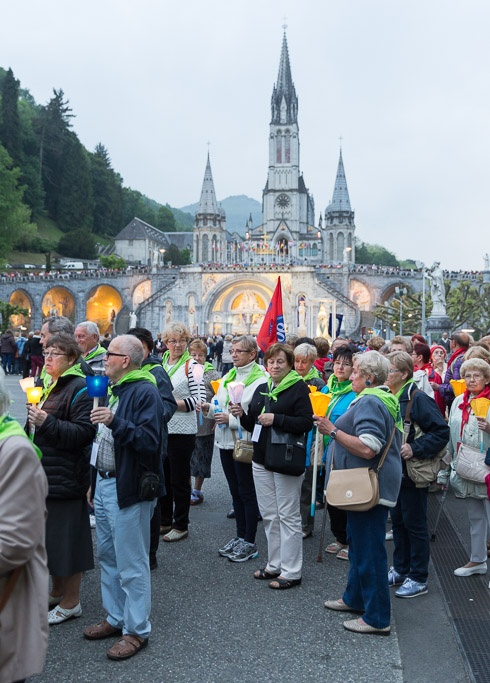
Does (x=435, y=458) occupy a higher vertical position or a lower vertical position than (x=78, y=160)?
lower

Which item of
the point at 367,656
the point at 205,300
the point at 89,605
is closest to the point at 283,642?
the point at 367,656

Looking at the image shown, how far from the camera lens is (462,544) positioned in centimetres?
591

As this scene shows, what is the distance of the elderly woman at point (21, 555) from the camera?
220 cm

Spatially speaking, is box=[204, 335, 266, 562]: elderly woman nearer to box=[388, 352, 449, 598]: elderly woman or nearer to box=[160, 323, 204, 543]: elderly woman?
box=[160, 323, 204, 543]: elderly woman

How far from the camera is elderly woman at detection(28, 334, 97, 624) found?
3891mm

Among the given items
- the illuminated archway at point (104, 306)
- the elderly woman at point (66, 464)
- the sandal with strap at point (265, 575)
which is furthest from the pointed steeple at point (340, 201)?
the elderly woman at point (66, 464)

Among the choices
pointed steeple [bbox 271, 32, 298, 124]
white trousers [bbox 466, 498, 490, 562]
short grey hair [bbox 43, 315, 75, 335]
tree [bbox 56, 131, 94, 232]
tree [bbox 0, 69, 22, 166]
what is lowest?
white trousers [bbox 466, 498, 490, 562]

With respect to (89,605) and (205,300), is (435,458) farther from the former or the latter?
(205,300)

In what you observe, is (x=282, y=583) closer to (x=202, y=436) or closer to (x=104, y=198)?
(x=202, y=436)

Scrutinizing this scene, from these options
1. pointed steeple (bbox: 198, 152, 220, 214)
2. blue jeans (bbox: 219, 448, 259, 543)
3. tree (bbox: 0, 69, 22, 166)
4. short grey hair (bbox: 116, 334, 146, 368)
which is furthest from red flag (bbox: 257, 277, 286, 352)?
tree (bbox: 0, 69, 22, 166)

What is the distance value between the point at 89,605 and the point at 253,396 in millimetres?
1983

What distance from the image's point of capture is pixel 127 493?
12.0ft

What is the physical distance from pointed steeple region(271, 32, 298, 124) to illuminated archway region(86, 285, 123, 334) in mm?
42152

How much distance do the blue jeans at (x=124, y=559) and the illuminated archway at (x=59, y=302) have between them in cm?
5317
